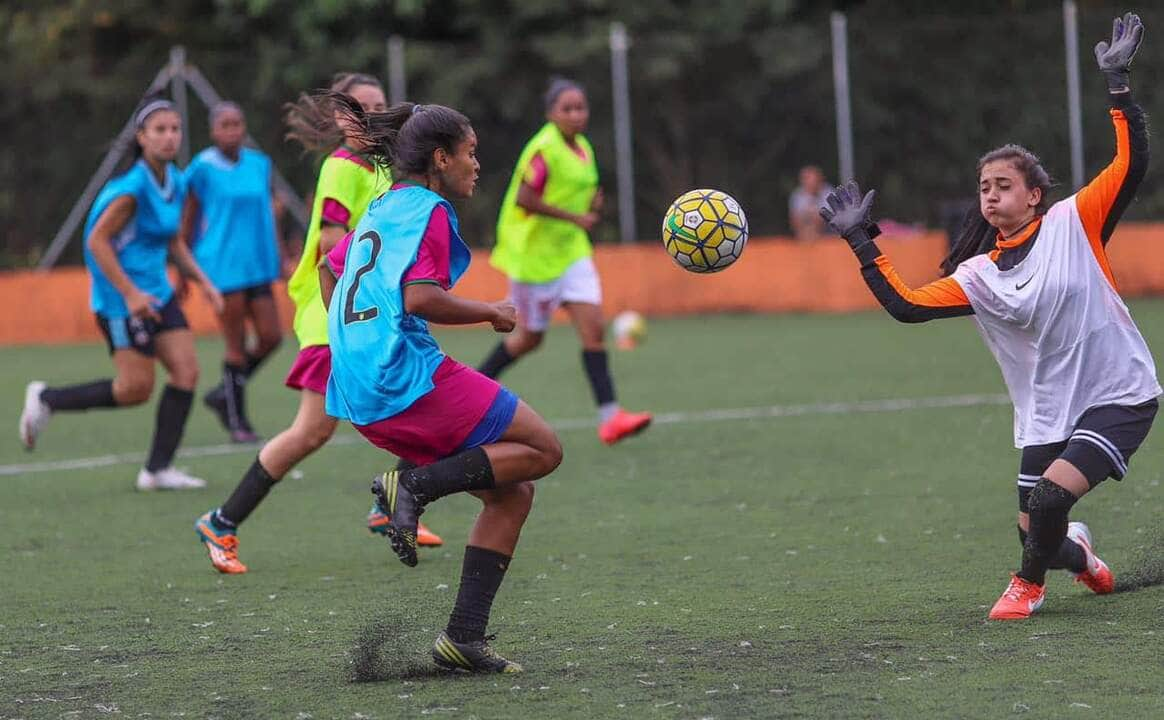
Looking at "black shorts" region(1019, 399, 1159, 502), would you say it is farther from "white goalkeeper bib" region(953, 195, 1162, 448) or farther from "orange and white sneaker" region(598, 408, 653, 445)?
"orange and white sneaker" region(598, 408, 653, 445)

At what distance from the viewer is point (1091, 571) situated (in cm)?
632

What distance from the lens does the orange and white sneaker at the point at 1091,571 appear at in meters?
6.32

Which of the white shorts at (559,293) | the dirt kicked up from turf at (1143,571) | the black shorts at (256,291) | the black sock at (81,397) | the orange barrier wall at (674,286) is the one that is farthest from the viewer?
the orange barrier wall at (674,286)

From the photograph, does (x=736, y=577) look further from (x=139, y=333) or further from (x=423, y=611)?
(x=139, y=333)

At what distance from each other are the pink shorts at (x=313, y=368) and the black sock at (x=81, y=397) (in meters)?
2.68

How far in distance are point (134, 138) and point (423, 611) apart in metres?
4.01

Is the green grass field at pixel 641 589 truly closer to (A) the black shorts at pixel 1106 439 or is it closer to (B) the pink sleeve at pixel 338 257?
(A) the black shorts at pixel 1106 439

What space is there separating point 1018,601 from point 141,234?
5.40m

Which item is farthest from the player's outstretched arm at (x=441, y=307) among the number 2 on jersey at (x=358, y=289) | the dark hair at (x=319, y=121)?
the dark hair at (x=319, y=121)

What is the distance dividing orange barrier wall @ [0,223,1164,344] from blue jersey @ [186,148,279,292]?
899 centimetres

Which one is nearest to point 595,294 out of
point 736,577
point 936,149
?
point 736,577

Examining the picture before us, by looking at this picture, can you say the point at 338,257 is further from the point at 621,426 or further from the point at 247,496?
the point at 621,426

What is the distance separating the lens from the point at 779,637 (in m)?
5.84

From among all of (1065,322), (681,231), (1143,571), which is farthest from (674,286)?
(1065,322)
